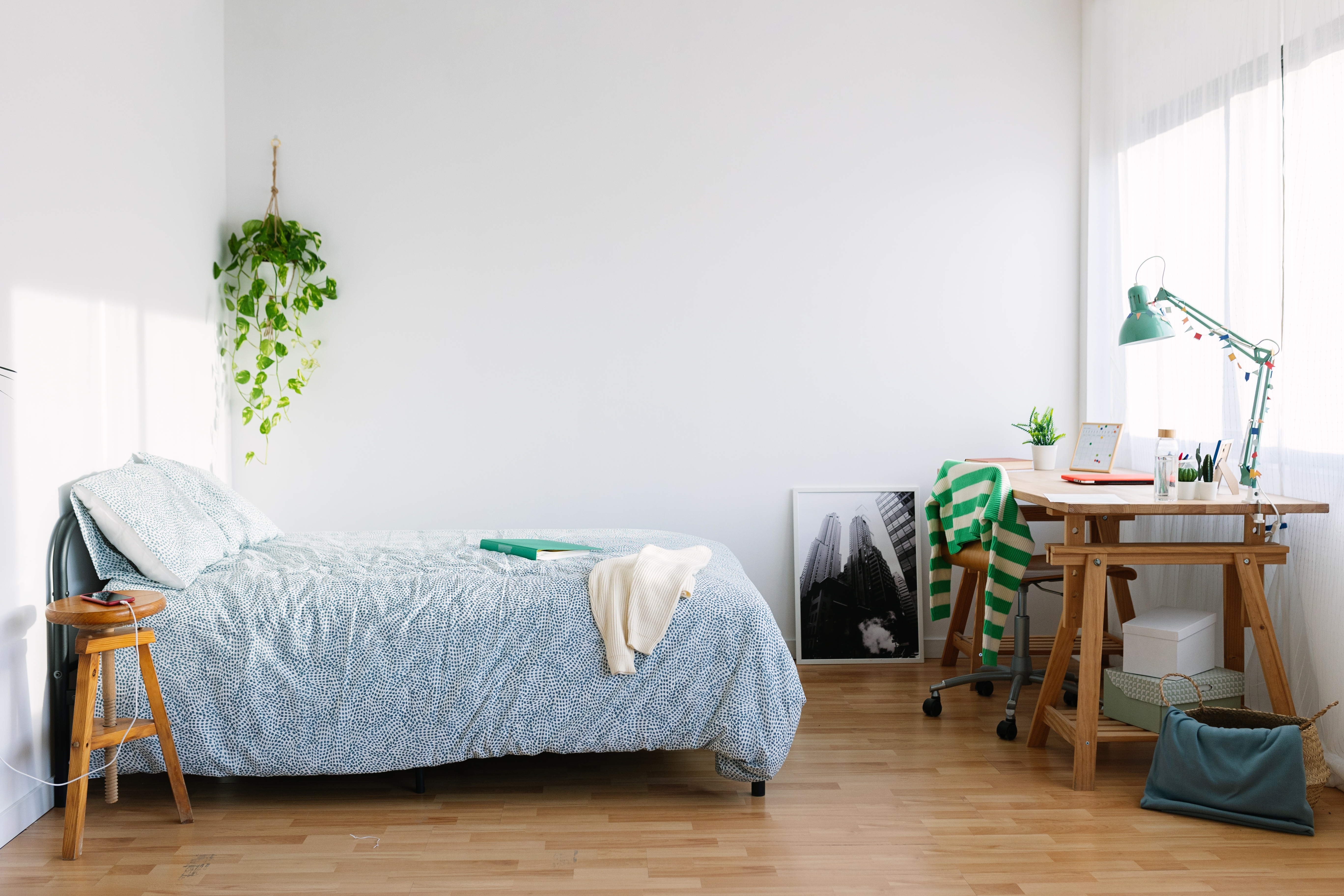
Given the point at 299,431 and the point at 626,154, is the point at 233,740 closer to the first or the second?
the point at 299,431

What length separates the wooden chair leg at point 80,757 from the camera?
7.27 ft

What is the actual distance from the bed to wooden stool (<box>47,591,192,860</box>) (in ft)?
0.21

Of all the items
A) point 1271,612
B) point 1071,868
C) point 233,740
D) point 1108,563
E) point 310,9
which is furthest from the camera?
point 310,9

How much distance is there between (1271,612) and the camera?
2.95 m

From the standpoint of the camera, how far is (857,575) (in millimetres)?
4043

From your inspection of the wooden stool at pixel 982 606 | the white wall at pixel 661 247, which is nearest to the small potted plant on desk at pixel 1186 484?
the wooden stool at pixel 982 606

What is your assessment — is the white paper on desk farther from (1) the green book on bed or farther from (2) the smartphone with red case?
(2) the smartphone with red case

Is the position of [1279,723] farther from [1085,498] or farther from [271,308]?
[271,308]

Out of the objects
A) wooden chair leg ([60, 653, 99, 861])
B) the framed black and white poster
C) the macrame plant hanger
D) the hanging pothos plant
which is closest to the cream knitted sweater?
wooden chair leg ([60, 653, 99, 861])

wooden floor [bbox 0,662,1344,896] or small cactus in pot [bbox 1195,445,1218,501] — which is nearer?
wooden floor [bbox 0,662,1344,896]

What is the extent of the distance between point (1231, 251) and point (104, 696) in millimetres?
3462

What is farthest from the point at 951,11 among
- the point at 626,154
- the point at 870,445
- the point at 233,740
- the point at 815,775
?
the point at 233,740

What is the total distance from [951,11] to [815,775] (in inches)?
122

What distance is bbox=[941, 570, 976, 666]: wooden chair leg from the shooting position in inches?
152
